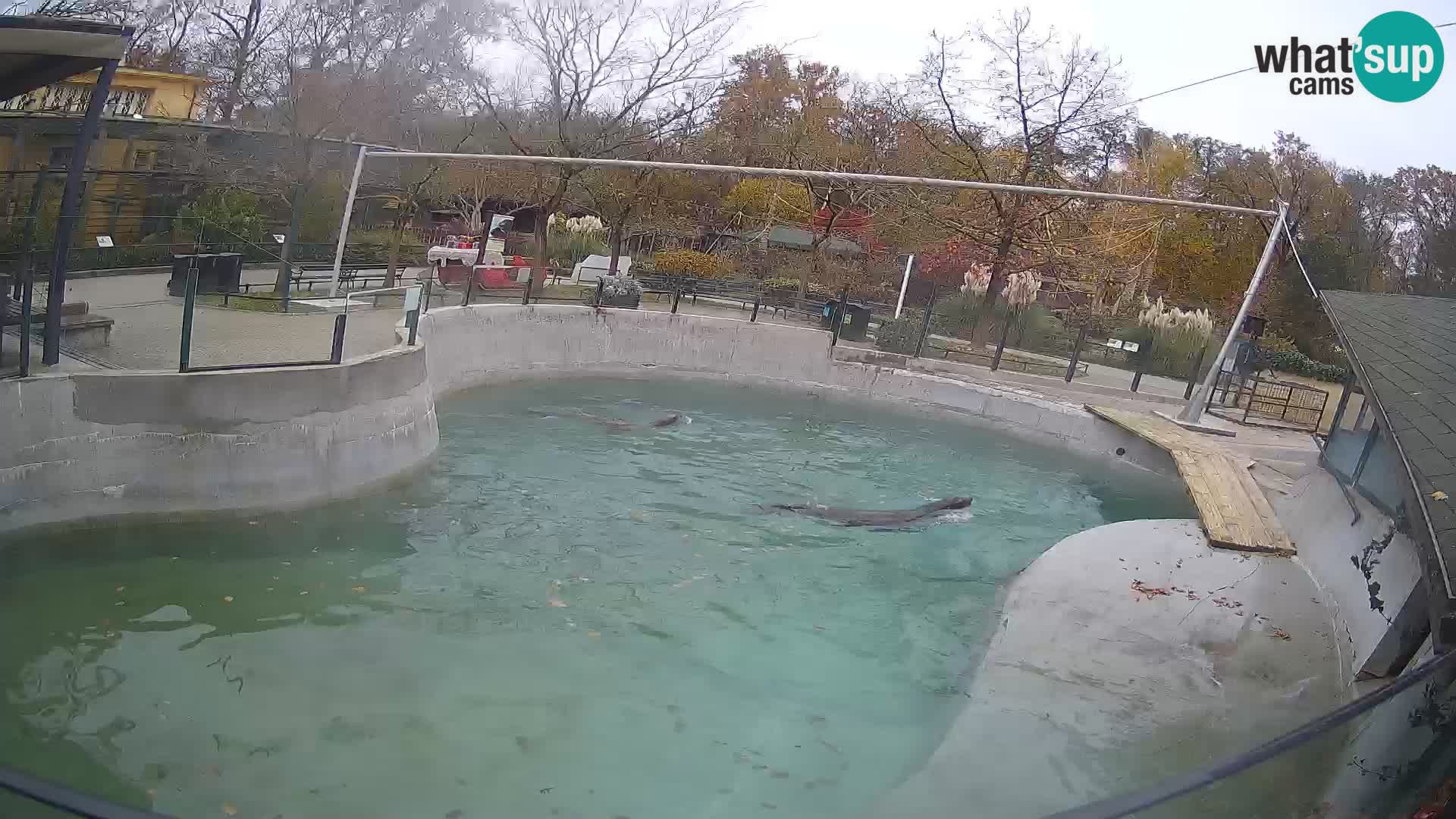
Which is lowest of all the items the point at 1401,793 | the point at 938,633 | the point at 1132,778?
the point at 938,633

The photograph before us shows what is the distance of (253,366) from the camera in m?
10.3

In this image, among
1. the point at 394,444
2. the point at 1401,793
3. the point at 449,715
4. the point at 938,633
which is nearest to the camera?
the point at 1401,793

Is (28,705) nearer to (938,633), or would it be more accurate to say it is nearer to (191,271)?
(191,271)

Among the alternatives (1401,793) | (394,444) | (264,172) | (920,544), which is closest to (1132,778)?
(1401,793)

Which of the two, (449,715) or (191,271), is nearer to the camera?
(449,715)

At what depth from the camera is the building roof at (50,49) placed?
770 cm

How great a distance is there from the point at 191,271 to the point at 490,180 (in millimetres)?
18646

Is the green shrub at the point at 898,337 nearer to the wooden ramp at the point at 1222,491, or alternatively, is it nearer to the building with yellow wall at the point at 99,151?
the wooden ramp at the point at 1222,491

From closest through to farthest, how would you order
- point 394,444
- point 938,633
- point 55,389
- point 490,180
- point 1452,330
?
point 1452,330 < point 55,389 < point 938,633 < point 394,444 < point 490,180

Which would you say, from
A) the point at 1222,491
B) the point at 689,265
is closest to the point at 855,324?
the point at 689,265

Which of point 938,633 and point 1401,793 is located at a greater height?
point 1401,793

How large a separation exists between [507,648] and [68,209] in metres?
5.29

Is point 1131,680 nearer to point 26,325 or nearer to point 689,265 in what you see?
point 26,325

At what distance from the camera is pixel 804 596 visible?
10070mm
